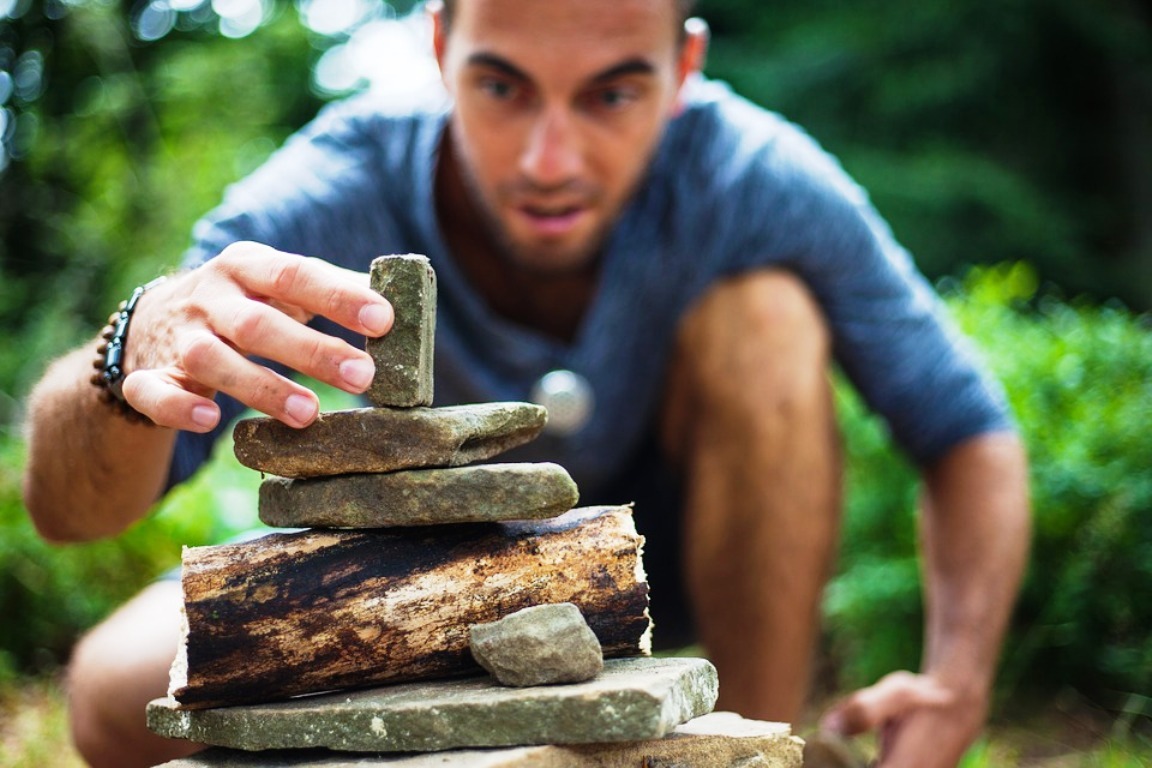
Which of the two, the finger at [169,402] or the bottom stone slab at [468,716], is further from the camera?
the finger at [169,402]

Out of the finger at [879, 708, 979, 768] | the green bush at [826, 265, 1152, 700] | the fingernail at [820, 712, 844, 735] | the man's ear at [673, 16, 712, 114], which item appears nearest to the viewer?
the fingernail at [820, 712, 844, 735]

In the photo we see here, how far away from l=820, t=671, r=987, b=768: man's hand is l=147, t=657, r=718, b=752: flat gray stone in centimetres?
134

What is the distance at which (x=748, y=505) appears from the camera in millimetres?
3584

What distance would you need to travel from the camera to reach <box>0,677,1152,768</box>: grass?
4.00m

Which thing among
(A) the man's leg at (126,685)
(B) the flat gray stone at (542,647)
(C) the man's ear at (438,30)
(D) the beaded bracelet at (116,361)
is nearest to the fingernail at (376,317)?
(B) the flat gray stone at (542,647)

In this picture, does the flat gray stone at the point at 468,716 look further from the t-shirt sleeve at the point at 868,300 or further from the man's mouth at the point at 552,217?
the t-shirt sleeve at the point at 868,300

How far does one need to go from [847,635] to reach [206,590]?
4.03 m

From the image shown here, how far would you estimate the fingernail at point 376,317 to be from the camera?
2045mm

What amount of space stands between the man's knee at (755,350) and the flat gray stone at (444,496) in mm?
1575

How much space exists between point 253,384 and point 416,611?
49 centimetres

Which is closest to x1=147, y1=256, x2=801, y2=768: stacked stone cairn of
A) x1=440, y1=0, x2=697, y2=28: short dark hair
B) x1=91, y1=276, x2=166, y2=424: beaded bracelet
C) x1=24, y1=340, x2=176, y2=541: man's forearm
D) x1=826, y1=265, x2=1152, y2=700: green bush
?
x1=91, y1=276, x2=166, y2=424: beaded bracelet

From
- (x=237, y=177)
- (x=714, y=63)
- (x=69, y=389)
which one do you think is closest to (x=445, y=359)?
(x=69, y=389)

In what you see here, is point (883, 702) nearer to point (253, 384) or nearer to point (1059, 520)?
point (1059, 520)

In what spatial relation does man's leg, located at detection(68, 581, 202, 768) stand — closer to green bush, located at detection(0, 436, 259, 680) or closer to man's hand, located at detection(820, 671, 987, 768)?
man's hand, located at detection(820, 671, 987, 768)
